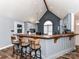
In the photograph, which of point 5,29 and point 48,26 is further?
point 48,26

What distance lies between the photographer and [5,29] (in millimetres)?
7945

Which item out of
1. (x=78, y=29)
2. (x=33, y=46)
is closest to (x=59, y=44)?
(x=33, y=46)

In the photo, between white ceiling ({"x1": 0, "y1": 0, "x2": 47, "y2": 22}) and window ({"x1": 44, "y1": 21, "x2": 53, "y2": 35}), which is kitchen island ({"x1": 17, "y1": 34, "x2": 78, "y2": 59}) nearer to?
white ceiling ({"x1": 0, "y1": 0, "x2": 47, "y2": 22})

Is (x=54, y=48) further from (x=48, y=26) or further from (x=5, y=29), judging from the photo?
(x=48, y=26)

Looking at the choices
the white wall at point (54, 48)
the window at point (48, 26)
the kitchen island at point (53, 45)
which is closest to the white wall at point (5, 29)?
the kitchen island at point (53, 45)

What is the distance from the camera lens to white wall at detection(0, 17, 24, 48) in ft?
24.8

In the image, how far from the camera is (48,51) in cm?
519

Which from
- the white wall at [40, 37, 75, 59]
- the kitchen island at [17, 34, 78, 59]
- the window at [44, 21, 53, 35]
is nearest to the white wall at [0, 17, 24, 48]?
the kitchen island at [17, 34, 78, 59]

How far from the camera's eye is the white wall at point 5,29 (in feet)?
24.8

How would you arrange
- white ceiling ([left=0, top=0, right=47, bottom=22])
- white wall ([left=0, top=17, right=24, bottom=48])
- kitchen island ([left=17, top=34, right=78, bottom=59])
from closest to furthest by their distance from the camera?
kitchen island ([left=17, top=34, right=78, bottom=59]) → white ceiling ([left=0, top=0, right=47, bottom=22]) → white wall ([left=0, top=17, right=24, bottom=48])

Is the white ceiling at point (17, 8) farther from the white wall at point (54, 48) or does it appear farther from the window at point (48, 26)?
the white wall at point (54, 48)

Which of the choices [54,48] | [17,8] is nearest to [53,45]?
[54,48]

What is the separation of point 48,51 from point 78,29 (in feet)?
15.8

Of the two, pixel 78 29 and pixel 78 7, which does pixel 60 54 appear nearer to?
pixel 78 7
